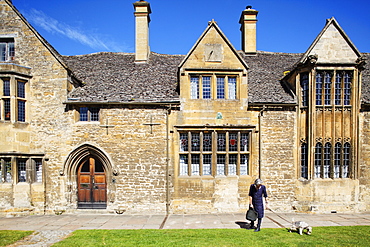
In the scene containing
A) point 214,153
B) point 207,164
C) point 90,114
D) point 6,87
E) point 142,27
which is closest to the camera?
point 6,87

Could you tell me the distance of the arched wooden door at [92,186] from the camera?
13561 millimetres

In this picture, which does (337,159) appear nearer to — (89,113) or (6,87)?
(89,113)

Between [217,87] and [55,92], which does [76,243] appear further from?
[217,87]

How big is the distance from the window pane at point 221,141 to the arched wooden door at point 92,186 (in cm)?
660

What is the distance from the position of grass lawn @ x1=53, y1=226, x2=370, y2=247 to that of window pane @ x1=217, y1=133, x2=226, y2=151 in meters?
4.74

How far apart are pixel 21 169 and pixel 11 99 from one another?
3733mm

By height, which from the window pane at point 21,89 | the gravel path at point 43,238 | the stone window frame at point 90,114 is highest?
the window pane at point 21,89

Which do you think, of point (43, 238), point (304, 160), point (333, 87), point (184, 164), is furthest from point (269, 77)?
point (43, 238)

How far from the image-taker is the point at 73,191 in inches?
528

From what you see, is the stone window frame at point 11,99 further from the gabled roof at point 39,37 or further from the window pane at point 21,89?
the gabled roof at point 39,37

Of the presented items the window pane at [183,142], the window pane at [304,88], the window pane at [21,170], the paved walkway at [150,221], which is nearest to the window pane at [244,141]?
the window pane at [183,142]

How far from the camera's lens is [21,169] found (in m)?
13.2

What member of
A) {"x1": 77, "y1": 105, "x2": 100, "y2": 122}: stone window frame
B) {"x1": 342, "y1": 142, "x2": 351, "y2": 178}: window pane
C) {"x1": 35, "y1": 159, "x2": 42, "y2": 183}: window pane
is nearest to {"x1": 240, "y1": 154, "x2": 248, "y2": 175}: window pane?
{"x1": 342, "y1": 142, "x2": 351, "y2": 178}: window pane

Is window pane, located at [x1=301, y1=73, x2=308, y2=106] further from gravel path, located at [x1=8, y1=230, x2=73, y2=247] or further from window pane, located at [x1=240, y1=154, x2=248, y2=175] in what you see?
gravel path, located at [x1=8, y1=230, x2=73, y2=247]
